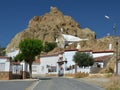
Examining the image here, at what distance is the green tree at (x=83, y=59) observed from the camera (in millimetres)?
88875

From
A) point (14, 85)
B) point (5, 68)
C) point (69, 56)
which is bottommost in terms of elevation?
point (14, 85)

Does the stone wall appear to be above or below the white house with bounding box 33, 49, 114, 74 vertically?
below

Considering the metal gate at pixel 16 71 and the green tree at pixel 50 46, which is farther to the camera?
the green tree at pixel 50 46

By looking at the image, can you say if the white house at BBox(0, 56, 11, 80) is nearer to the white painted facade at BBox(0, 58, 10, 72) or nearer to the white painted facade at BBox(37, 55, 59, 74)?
the white painted facade at BBox(0, 58, 10, 72)

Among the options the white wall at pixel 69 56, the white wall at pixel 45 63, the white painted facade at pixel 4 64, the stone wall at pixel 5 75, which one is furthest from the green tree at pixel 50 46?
the stone wall at pixel 5 75

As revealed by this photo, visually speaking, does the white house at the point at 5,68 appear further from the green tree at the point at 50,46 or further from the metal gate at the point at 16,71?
the green tree at the point at 50,46

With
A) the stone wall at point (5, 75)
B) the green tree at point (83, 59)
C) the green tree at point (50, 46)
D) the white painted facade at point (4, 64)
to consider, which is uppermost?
the green tree at point (50, 46)

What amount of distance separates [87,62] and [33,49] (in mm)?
23690

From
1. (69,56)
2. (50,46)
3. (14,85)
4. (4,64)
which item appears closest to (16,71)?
(4,64)

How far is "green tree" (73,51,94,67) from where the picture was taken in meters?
88.9

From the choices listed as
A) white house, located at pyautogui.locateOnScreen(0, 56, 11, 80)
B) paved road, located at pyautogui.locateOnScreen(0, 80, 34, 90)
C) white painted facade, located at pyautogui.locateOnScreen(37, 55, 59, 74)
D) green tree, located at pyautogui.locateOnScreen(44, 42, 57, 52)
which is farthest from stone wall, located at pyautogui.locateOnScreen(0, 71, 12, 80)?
green tree, located at pyautogui.locateOnScreen(44, 42, 57, 52)

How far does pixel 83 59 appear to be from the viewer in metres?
89.9

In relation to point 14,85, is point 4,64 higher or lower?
higher

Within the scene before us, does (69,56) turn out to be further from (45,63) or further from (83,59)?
(45,63)
